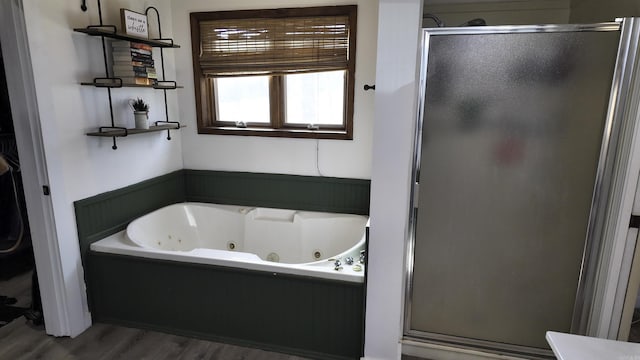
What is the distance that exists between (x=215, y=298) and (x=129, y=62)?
61.5 inches

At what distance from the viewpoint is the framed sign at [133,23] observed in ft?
7.77

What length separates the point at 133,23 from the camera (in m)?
2.44

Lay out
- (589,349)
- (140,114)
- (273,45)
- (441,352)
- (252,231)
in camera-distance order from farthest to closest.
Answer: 1. (252,231)
2. (273,45)
3. (140,114)
4. (441,352)
5. (589,349)

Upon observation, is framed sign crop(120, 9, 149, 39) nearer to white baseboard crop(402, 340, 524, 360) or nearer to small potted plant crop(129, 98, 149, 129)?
small potted plant crop(129, 98, 149, 129)

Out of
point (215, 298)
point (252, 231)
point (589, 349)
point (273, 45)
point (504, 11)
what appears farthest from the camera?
point (252, 231)

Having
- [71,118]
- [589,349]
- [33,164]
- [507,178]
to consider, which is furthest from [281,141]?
[589,349]

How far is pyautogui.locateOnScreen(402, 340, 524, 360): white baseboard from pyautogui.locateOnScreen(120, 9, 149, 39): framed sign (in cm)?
249

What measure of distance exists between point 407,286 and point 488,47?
1.26 m

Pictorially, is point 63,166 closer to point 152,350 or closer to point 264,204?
point 152,350

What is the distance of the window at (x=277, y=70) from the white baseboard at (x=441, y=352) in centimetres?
148

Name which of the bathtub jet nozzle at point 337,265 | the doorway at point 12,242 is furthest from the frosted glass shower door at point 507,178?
the doorway at point 12,242

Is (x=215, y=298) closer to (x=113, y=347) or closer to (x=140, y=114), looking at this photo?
(x=113, y=347)

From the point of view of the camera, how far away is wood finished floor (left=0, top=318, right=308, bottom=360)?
216 centimetres

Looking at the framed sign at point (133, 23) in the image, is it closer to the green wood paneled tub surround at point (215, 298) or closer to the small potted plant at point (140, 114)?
the small potted plant at point (140, 114)
